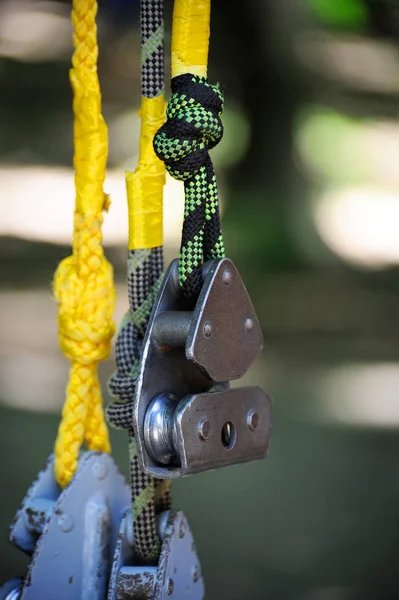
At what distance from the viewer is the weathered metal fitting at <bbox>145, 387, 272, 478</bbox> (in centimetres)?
45

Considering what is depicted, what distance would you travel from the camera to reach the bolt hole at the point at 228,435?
0.48 m

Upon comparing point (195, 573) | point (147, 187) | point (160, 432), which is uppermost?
point (147, 187)

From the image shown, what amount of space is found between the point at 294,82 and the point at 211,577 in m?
0.82

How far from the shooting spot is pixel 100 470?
1.95 feet

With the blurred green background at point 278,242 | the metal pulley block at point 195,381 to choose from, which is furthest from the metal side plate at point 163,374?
the blurred green background at point 278,242

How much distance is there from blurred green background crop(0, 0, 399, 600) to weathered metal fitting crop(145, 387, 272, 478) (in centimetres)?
89

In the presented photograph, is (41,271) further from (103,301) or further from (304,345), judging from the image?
(103,301)

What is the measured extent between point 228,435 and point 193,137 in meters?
0.16

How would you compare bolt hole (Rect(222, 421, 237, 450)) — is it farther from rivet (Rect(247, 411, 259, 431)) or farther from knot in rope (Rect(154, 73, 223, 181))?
knot in rope (Rect(154, 73, 223, 181))

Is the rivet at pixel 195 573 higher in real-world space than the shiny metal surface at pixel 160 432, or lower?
lower

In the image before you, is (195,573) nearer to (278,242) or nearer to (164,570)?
(164,570)

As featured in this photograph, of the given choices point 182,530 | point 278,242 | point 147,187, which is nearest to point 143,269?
point 147,187

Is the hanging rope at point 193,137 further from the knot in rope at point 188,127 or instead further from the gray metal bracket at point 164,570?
the gray metal bracket at point 164,570

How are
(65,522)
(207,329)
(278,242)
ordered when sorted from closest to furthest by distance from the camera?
1. (207,329)
2. (65,522)
3. (278,242)
